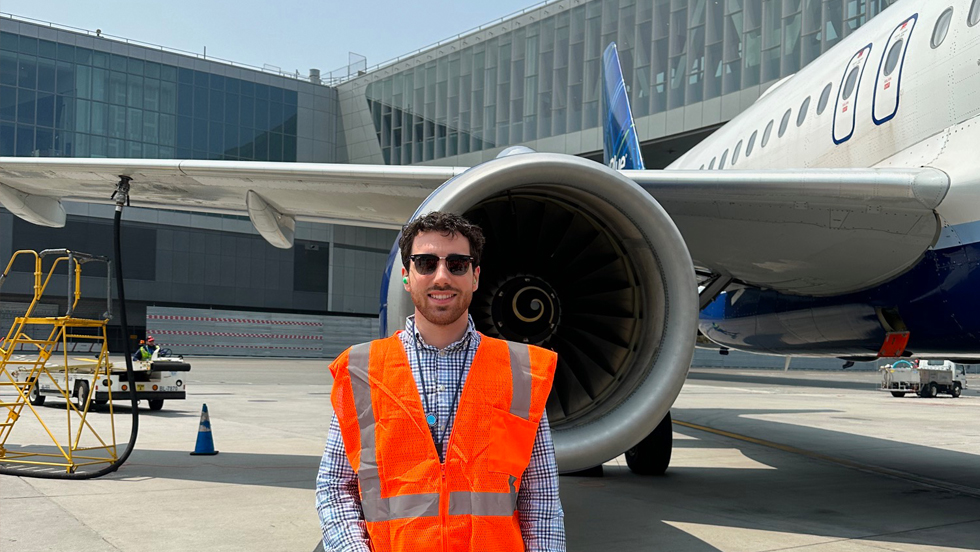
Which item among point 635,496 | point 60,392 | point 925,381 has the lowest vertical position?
point 925,381

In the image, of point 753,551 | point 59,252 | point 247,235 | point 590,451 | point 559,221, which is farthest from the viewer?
point 247,235

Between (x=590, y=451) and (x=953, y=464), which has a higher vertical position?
(x=590, y=451)

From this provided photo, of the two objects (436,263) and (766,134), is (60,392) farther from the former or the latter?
(436,263)

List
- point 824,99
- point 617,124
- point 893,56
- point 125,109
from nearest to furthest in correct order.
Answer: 1. point 893,56
2. point 824,99
3. point 617,124
4. point 125,109

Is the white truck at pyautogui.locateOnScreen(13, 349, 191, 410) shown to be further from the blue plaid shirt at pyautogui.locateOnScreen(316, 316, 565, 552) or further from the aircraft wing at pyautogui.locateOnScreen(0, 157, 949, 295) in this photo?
the blue plaid shirt at pyautogui.locateOnScreen(316, 316, 565, 552)

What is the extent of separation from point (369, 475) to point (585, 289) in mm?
3875

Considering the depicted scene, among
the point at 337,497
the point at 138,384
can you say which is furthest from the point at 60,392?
the point at 337,497

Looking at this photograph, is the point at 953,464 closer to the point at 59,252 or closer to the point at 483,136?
the point at 59,252

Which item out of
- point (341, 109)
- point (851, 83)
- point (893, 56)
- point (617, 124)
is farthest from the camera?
point (341, 109)

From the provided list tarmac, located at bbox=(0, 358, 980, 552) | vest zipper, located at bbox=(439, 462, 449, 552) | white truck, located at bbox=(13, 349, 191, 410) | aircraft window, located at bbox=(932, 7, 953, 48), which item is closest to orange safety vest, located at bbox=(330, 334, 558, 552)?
vest zipper, located at bbox=(439, 462, 449, 552)

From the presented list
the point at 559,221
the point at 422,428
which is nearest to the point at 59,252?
the point at 559,221

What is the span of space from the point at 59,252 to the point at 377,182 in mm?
4022

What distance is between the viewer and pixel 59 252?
8445 mm

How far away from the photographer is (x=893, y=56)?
6199 mm
